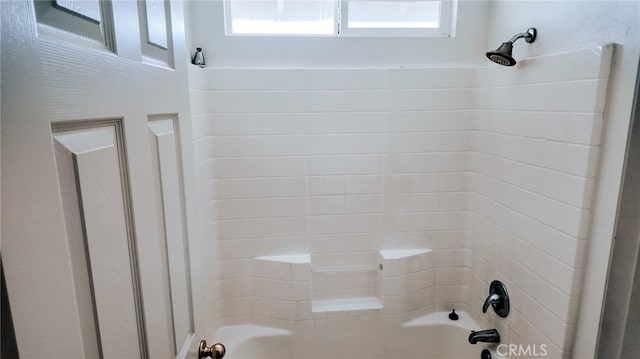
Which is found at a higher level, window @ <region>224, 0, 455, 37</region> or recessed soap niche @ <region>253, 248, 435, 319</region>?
window @ <region>224, 0, 455, 37</region>

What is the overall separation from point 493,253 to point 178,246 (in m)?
1.42

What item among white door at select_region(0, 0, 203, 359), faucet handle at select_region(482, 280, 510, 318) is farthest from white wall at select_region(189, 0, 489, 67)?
faucet handle at select_region(482, 280, 510, 318)

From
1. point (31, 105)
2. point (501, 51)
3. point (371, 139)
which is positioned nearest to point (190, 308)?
point (31, 105)

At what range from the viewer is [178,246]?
2.77 feet

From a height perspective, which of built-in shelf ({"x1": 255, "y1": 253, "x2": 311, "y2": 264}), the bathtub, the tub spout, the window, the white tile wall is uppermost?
the window

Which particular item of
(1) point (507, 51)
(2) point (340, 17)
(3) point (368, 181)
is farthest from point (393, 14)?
(3) point (368, 181)

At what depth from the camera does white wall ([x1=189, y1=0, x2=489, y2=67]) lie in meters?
1.65

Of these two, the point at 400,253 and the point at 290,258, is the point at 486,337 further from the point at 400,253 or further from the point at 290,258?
the point at 290,258

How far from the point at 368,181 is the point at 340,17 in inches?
32.0

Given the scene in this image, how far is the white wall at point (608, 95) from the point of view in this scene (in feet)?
3.29

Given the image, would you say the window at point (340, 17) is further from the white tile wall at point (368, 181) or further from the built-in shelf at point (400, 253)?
the built-in shelf at point (400, 253)

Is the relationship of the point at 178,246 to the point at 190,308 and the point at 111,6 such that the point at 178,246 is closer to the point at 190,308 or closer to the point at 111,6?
the point at 190,308

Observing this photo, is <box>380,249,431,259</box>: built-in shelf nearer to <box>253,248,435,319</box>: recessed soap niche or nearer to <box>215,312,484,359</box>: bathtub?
<box>253,248,435,319</box>: recessed soap niche

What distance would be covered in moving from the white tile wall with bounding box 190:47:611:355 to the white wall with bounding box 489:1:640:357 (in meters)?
0.19
